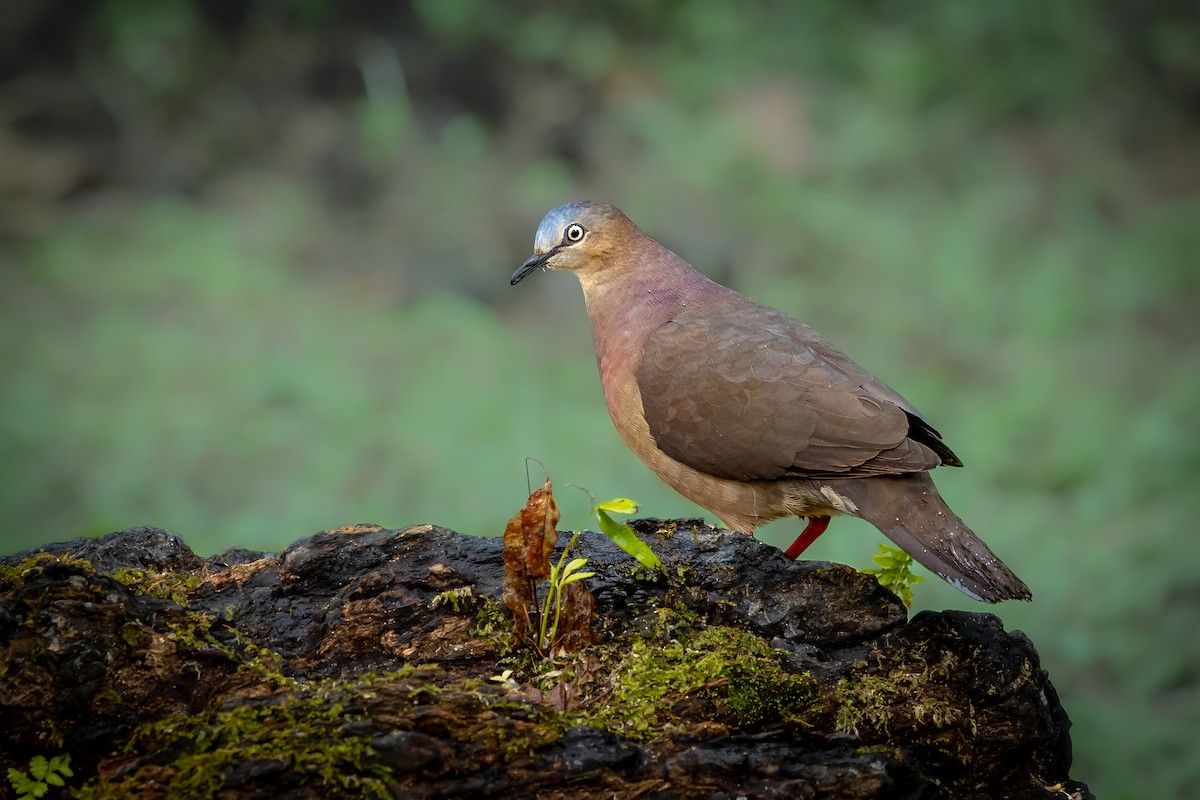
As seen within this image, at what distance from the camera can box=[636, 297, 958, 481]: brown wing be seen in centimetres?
345

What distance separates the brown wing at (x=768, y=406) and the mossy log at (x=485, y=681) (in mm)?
279

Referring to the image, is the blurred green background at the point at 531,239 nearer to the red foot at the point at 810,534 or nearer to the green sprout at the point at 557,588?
the red foot at the point at 810,534

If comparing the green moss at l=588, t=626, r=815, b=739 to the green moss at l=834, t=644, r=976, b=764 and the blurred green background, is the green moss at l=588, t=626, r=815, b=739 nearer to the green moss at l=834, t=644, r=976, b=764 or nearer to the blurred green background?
the green moss at l=834, t=644, r=976, b=764

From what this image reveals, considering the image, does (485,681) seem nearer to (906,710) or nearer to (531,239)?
(906,710)

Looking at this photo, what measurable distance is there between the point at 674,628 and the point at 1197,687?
3494mm

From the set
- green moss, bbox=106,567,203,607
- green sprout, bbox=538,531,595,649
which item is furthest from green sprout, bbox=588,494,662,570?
green moss, bbox=106,567,203,607

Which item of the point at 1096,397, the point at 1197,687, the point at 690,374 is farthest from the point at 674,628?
the point at 1096,397

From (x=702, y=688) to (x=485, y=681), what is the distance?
0.52 metres

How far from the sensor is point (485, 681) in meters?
2.88

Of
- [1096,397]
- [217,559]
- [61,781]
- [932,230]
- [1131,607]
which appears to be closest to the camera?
[61,781]

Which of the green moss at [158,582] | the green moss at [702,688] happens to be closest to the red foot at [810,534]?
the green moss at [702,688]

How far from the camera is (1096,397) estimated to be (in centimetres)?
630

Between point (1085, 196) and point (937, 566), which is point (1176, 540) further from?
point (937, 566)

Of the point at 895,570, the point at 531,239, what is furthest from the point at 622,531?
the point at 531,239
